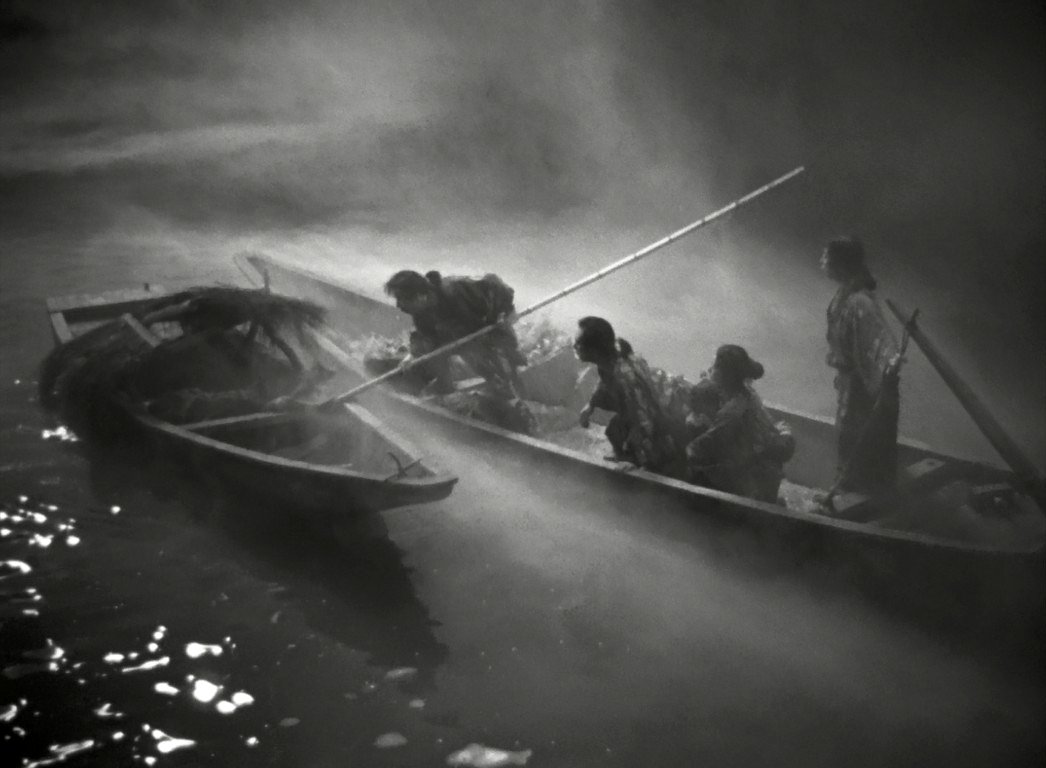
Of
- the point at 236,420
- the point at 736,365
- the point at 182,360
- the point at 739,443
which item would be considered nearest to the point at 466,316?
the point at 236,420

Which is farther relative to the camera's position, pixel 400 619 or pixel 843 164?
pixel 843 164

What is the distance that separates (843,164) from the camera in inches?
459

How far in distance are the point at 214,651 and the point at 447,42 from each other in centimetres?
1925

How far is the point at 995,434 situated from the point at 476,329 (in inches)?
179

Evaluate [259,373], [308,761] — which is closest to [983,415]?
[308,761]

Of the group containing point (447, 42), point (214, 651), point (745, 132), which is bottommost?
point (214, 651)

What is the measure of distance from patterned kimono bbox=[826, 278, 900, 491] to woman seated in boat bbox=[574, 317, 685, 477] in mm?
1285

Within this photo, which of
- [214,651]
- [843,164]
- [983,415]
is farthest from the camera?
[843,164]

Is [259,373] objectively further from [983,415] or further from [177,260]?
[177,260]

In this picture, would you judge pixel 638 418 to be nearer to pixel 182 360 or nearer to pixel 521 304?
pixel 182 360

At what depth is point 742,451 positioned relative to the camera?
18.7 feet

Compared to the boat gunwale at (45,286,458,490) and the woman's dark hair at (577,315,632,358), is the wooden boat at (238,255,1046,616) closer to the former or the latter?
the woman's dark hair at (577,315,632,358)

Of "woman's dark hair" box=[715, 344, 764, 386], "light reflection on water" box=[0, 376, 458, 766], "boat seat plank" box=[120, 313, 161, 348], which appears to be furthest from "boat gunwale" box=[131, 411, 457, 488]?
"woman's dark hair" box=[715, 344, 764, 386]

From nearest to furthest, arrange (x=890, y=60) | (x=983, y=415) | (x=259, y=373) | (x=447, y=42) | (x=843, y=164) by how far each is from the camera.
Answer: (x=983, y=415) < (x=259, y=373) < (x=890, y=60) < (x=843, y=164) < (x=447, y=42)
